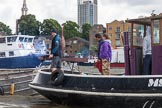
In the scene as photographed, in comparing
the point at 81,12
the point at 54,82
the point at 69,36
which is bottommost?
the point at 54,82

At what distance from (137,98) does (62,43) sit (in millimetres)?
2691

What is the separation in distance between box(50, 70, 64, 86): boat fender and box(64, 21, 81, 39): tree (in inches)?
3809

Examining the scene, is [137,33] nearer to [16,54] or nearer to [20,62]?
[20,62]

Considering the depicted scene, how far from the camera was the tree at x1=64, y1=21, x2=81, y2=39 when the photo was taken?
108250 millimetres

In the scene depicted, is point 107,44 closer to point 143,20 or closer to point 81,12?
point 143,20

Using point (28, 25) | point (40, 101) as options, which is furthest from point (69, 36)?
point (40, 101)

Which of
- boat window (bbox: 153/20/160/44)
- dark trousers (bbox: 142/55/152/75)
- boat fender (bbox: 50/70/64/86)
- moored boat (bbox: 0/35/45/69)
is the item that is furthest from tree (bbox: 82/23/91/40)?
boat window (bbox: 153/20/160/44)

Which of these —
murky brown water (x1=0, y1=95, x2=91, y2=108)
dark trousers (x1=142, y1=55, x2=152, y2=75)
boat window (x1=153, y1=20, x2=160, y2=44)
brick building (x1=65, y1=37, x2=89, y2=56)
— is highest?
brick building (x1=65, y1=37, x2=89, y2=56)

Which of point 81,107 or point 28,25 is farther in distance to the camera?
point 28,25

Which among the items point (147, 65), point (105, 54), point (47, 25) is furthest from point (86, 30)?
point (147, 65)

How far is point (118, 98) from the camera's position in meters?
9.38

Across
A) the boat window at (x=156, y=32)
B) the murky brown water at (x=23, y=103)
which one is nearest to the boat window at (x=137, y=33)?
the boat window at (x=156, y=32)

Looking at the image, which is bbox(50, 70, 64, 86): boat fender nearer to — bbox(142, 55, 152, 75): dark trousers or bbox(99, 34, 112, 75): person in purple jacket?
bbox(99, 34, 112, 75): person in purple jacket

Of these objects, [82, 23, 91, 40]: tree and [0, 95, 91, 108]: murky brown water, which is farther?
[82, 23, 91, 40]: tree
